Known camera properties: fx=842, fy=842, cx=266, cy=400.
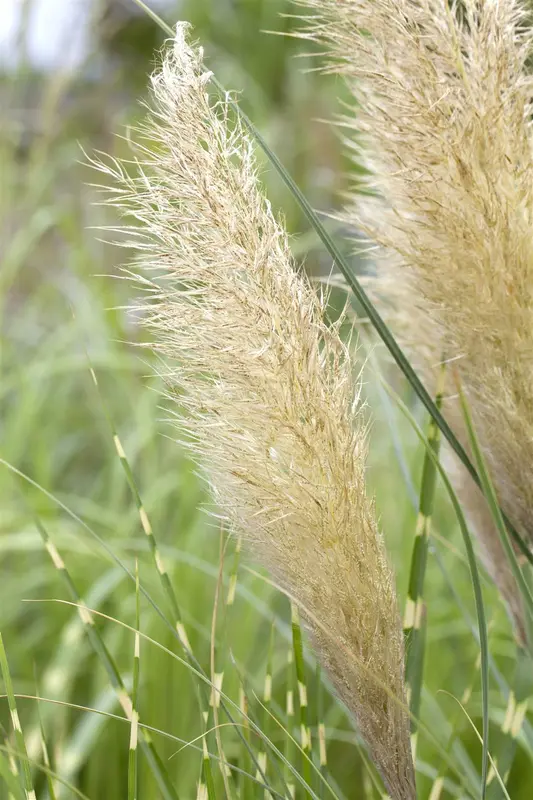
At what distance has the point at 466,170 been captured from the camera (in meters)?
0.61

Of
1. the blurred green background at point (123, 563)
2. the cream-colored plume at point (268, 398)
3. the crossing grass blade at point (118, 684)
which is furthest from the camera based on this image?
the blurred green background at point (123, 563)

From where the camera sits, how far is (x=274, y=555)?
22.6 inches

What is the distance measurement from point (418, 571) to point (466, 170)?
1.10ft

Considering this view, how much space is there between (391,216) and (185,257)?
0.22 meters

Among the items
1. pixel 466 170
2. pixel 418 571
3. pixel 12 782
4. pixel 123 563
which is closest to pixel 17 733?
pixel 12 782

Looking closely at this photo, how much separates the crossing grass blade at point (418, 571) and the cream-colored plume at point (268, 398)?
129 millimetres

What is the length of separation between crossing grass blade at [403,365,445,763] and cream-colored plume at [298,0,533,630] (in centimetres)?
9

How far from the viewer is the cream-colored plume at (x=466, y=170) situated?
607 mm

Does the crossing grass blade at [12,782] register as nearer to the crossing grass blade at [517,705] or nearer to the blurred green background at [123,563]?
the blurred green background at [123,563]

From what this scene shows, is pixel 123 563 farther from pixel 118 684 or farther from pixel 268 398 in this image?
pixel 268 398

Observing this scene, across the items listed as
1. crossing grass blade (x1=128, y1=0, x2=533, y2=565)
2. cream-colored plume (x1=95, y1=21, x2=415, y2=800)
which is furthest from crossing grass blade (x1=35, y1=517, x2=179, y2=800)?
crossing grass blade (x1=128, y1=0, x2=533, y2=565)

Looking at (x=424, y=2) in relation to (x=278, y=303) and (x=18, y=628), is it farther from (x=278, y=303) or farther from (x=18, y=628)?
→ (x=18, y=628)

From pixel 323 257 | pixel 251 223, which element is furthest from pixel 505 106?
pixel 323 257

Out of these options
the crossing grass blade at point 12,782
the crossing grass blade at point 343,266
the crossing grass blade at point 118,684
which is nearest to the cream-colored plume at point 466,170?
the crossing grass blade at point 343,266
